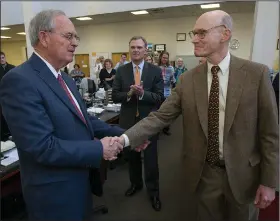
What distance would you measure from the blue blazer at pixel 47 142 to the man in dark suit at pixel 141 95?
1170mm

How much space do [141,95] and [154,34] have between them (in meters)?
7.82

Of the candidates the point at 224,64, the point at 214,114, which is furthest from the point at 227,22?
the point at 214,114

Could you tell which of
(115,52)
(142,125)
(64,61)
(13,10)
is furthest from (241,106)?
(115,52)

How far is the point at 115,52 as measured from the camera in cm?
1047

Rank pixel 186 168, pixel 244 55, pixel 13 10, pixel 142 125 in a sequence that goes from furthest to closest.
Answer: pixel 244 55
pixel 13 10
pixel 142 125
pixel 186 168

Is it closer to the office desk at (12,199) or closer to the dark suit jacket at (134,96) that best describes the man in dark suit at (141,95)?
the dark suit jacket at (134,96)

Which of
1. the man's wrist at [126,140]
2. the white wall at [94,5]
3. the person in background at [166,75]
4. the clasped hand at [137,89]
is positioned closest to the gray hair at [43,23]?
the man's wrist at [126,140]

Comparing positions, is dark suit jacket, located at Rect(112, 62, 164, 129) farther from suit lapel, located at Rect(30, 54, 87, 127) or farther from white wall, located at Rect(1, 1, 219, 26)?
white wall, located at Rect(1, 1, 219, 26)

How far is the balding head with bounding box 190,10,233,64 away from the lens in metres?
1.35

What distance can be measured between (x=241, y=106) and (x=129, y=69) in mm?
1531

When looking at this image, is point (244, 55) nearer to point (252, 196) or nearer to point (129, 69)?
point (129, 69)

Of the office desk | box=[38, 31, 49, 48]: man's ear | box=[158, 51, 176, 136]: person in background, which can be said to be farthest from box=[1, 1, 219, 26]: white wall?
box=[38, 31, 49, 48]: man's ear

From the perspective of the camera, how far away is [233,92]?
4.26ft

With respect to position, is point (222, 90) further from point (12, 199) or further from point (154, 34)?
point (154, 34)
